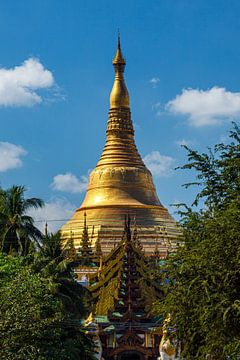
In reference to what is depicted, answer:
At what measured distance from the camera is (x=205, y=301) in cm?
1906

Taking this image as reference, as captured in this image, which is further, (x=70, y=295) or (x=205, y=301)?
(x=70, y=295)

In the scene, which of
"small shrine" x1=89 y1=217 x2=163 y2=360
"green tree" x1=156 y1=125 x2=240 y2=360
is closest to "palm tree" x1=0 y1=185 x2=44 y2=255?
"small shrine" x1=89 y1=217 x2=163 y2=360

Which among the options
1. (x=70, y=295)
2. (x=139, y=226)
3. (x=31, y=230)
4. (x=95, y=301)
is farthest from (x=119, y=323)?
(x=139, y=226)

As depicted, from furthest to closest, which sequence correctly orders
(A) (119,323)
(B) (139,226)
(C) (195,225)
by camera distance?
(B) (139,226) → (A) (119,323) → (C) (195,225)

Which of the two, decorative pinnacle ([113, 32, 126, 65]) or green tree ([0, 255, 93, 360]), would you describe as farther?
decorative pinnacle ([113, 32, 126, 65])

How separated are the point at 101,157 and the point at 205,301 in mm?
54373

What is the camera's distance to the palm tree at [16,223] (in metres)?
31.4

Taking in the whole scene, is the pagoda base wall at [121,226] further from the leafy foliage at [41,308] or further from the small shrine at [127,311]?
the leafy foliage at [41,308]

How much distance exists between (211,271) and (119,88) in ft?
178

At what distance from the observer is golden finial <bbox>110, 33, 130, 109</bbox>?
7188 cm

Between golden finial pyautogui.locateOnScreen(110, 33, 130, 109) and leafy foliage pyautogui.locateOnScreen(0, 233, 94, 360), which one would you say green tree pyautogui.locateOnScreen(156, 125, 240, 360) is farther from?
golden finial pyautogui.locateOnScreen(110, 33, 130, 109)

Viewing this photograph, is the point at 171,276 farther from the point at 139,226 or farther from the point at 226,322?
the point at 139,226

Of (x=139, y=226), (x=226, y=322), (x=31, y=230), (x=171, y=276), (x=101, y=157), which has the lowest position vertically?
(x=226, y=322)

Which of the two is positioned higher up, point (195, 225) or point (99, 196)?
point (99, 196)
